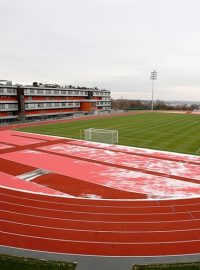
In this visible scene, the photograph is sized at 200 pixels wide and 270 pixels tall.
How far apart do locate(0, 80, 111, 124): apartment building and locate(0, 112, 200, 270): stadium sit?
3403cm

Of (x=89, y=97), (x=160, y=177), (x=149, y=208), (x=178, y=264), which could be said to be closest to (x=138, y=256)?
(x=178, y=264)

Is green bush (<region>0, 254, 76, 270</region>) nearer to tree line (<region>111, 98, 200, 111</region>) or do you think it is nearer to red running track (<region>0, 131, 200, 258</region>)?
red running track (<region>0, 131, 200, 258</region>)

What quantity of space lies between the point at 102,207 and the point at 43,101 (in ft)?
184

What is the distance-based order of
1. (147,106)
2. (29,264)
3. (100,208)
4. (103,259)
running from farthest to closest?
(147,106) → (100,208) → (103,259) → (29,264)

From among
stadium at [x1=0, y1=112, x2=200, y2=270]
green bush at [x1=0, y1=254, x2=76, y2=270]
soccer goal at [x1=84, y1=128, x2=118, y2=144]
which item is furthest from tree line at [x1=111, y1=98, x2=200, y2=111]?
green bush at [x1=0, y1=254, x2=76, y2=270]

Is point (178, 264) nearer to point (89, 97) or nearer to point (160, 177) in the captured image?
point (160, 177)

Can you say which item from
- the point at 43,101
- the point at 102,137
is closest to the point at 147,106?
the point at 43,101

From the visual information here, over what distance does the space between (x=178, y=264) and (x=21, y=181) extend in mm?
11939

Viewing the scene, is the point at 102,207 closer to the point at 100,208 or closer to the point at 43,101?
the point at 100,208

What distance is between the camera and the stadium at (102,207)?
33.7 ft

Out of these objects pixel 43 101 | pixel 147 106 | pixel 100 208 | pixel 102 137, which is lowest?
pixel 100 208

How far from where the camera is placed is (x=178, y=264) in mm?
9508

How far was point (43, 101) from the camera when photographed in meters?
66.8

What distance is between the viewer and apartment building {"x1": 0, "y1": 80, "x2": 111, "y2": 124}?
190 ft
